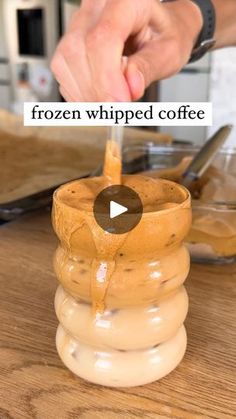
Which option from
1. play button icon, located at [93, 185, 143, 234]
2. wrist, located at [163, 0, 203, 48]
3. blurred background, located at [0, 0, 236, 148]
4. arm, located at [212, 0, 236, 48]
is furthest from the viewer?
blurred background, located at [0, 0, 236, 148]

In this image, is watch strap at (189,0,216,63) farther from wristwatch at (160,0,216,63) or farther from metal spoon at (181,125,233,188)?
metal spoon at (181,125,233,188)

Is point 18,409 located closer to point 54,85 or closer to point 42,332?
point 42,332

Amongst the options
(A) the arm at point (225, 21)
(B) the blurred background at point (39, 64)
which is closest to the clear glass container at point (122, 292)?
(A) the arm at point (225, 21)

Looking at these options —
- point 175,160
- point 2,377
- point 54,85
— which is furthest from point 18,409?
point 54,85

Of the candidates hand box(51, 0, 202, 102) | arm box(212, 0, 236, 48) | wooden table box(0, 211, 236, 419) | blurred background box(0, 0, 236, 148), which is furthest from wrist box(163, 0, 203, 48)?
blurred background box(0, 0, 236, 148)

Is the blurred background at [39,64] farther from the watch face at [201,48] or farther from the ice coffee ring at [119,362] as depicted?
the ice coffee ring at [119,362]

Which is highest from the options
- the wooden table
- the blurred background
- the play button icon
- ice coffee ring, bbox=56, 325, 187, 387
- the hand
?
the hand

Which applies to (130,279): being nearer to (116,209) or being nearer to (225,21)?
(116,209)
